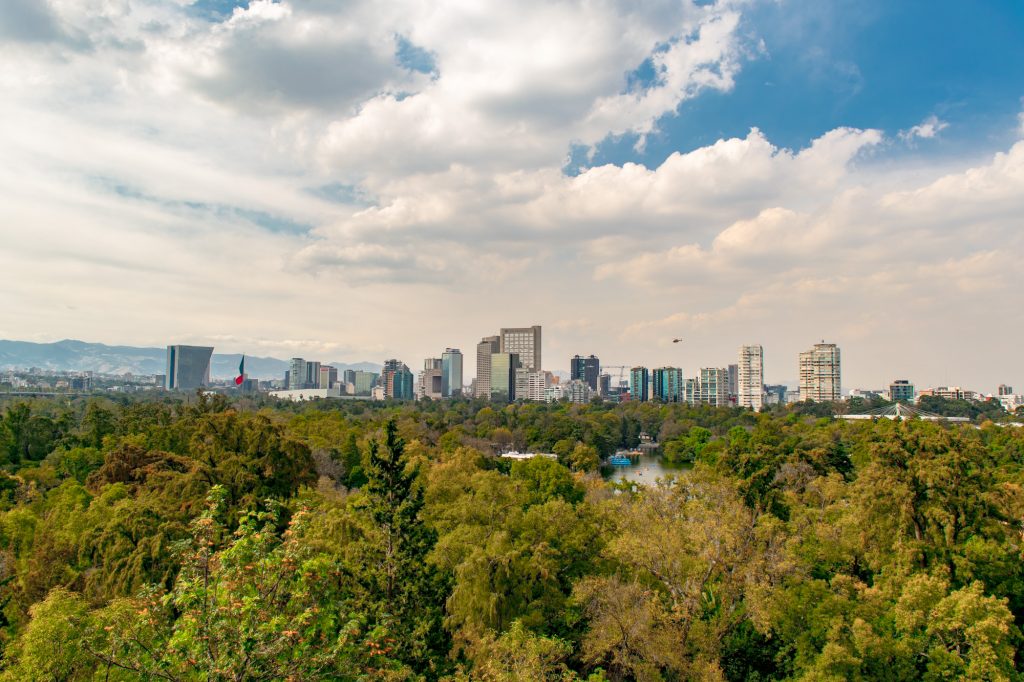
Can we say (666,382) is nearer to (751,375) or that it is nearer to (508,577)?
(751,375)

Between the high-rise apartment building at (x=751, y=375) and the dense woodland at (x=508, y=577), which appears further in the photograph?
the high-rise apartment building at (x=751, y=375)

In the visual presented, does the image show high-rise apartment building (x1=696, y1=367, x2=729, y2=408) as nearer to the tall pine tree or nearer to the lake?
the lake

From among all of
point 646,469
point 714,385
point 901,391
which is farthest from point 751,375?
point 646,469

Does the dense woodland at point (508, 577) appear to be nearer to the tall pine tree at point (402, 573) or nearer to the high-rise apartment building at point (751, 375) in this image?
the tall pine tree at point (402, 573)

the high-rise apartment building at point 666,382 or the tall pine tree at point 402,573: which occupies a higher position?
the high-rise apartment building at point 666,382

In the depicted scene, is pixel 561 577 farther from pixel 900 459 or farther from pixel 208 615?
pixel 208 615

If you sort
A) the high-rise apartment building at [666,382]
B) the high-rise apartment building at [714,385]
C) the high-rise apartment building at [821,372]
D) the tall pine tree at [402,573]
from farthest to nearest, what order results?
the high-rise apartment building at [666,382] → the high-rise apartment building at [714,385] → the high-rise apartment building at [821,372] → the tall pine tree at [402,573]

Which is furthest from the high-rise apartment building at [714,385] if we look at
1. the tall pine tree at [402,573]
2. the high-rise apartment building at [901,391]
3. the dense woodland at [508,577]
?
the tall pine tree at [402,573]

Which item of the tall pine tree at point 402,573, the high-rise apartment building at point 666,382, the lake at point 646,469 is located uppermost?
the high-rise apartment building at point 666,382
